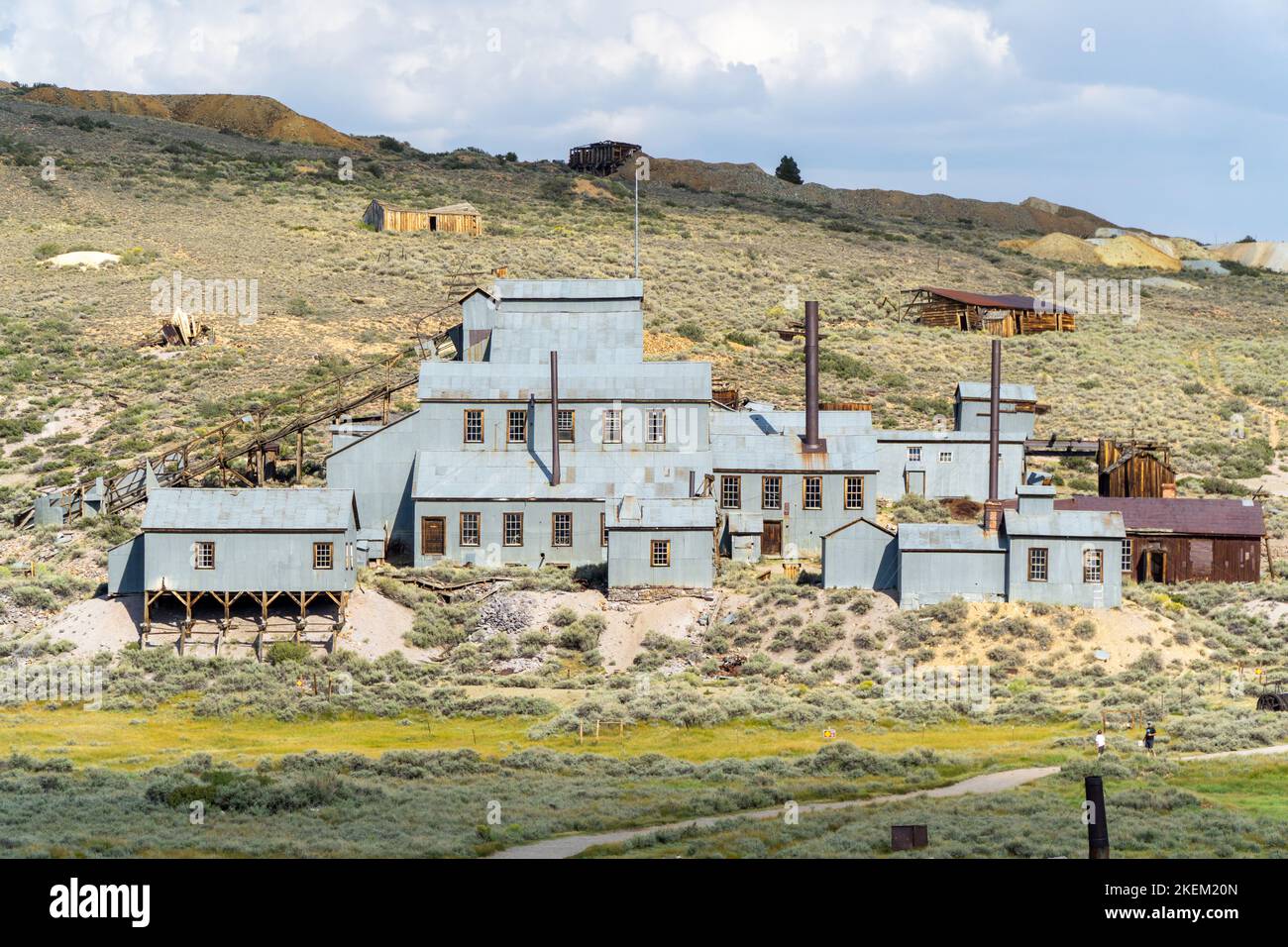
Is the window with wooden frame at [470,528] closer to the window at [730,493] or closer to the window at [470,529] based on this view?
the window at [470,529]

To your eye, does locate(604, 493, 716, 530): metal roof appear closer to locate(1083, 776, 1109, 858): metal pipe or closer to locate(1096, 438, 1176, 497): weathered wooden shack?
locate(1096, 438, 1176, 497): weathered wooden shack

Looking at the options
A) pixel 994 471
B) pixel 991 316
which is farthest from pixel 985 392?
pixel 991 316

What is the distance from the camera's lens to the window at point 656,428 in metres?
56.5

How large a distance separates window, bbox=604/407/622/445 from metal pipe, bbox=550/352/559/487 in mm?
1636

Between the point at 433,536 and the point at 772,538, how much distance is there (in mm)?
10494

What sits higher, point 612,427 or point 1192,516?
point 612,427

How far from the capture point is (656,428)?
56.6 m

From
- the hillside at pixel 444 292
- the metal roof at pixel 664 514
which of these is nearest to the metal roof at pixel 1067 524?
→ the metal roof at pixel 664 514

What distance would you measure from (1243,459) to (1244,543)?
1831 cm

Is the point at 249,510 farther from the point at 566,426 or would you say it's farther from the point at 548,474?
the point at 566,426

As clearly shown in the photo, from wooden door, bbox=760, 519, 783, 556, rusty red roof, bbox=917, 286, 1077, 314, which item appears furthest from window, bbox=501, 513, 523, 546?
rusty red roof, bbox=917, 286, 1077, 314

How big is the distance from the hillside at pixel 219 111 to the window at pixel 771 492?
100 meters
